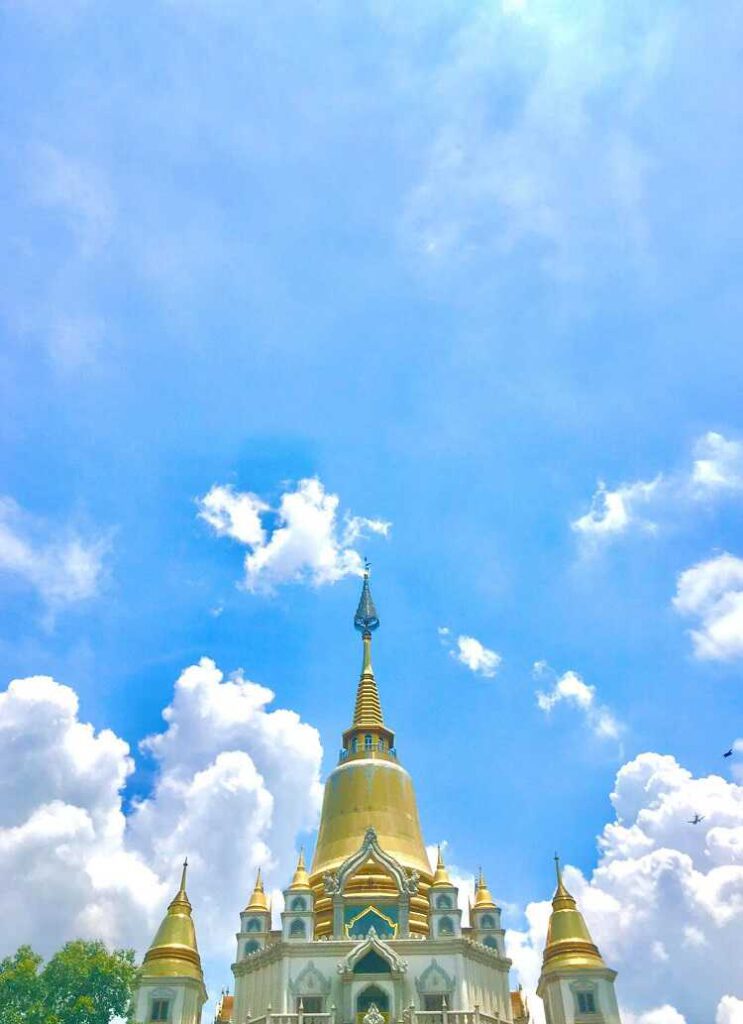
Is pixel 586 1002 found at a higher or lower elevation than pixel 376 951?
lower

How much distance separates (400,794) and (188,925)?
1913 cm

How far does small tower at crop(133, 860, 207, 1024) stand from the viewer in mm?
53469

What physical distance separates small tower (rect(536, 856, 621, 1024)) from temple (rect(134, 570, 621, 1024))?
6 cm

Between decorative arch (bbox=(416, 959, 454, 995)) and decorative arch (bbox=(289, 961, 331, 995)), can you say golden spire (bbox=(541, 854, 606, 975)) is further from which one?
decorative arch (bbox=(289, 961, 331, 995))

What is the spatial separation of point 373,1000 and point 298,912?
7.30 meters

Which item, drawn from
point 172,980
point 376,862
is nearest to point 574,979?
point 376,862

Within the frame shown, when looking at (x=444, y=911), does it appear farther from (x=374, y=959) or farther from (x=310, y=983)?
(x=310, y=983)

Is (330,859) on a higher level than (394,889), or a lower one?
higher

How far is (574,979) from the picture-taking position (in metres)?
55.3

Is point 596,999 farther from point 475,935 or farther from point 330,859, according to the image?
point 330,859

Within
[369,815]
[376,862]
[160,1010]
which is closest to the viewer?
[160,1010]

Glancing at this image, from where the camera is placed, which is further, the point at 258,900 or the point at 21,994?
the point at 258,900

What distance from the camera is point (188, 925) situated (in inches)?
2314

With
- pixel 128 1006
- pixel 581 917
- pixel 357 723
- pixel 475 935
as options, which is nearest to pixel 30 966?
pixel 128 1006
